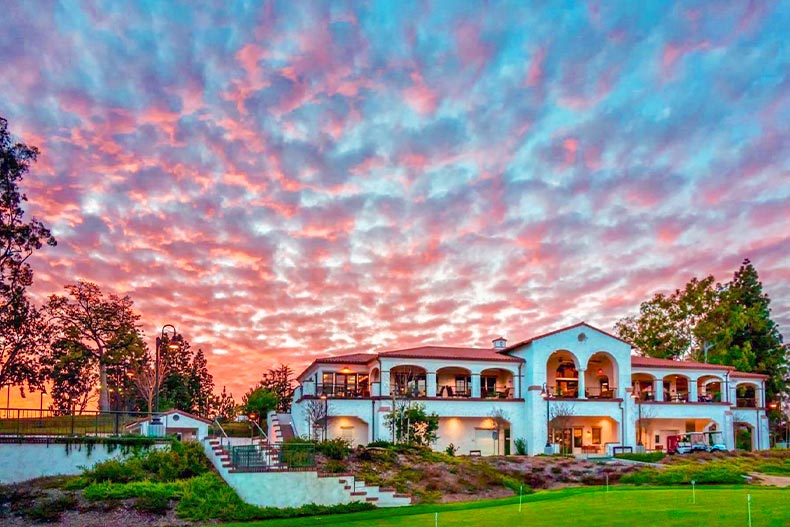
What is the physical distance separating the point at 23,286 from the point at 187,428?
1188 cm

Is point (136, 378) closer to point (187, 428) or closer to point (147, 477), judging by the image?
point (187, 428)

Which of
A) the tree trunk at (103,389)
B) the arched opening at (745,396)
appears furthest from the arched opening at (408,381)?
the arched opening at (745,396)

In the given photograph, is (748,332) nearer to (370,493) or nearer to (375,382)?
(375,382)

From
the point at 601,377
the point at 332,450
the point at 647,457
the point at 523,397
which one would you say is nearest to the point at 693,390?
the point at 601,377

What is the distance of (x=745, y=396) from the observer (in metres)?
73.1

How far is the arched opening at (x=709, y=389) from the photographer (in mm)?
57906

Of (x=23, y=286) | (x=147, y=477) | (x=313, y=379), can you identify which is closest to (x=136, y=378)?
(x=313, y=379)

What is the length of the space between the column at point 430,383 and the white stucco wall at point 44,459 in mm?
24761

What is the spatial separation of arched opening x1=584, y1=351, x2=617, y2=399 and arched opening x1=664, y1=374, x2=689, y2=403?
6.22 metres

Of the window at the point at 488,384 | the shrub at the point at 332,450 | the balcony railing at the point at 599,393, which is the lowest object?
the shrub at the point at 332,450

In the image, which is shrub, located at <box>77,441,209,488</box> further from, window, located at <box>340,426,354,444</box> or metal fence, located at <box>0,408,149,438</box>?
window, located at <box>340,426,354,444</box>

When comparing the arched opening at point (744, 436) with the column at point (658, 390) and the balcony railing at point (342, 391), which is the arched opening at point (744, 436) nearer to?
the column at point (658, 390)

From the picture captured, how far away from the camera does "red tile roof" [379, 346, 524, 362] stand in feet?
161

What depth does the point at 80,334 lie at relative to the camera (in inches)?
2421
